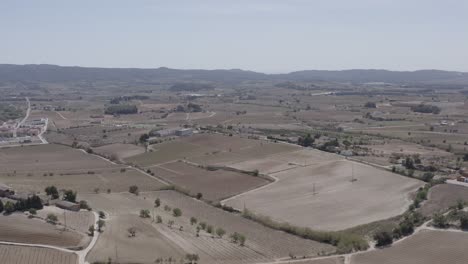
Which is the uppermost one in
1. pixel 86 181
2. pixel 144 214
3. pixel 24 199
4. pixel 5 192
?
pixel 24 199

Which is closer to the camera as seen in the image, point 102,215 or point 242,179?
point 102,215

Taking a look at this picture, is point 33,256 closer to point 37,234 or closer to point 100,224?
point 37,234

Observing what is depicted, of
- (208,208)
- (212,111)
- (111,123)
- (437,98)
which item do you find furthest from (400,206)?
(437,98)

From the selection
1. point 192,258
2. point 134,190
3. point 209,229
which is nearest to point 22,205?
point 134,190

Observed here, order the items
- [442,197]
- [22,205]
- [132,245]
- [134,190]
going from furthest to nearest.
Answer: [134,190], [442,197], [22,205], [132,245]

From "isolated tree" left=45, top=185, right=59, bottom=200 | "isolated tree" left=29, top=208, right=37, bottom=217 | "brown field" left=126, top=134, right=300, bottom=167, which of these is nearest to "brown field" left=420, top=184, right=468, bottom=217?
"brown field" left=126, top=134, right=300, bottom=167

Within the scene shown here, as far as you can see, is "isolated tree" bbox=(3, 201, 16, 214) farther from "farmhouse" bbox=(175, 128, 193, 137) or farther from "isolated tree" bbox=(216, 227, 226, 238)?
"farmhouse" bbox=(175, 128, 193, 137)

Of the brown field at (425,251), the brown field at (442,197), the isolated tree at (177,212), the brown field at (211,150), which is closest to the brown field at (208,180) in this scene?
the brown field at (211,150)
